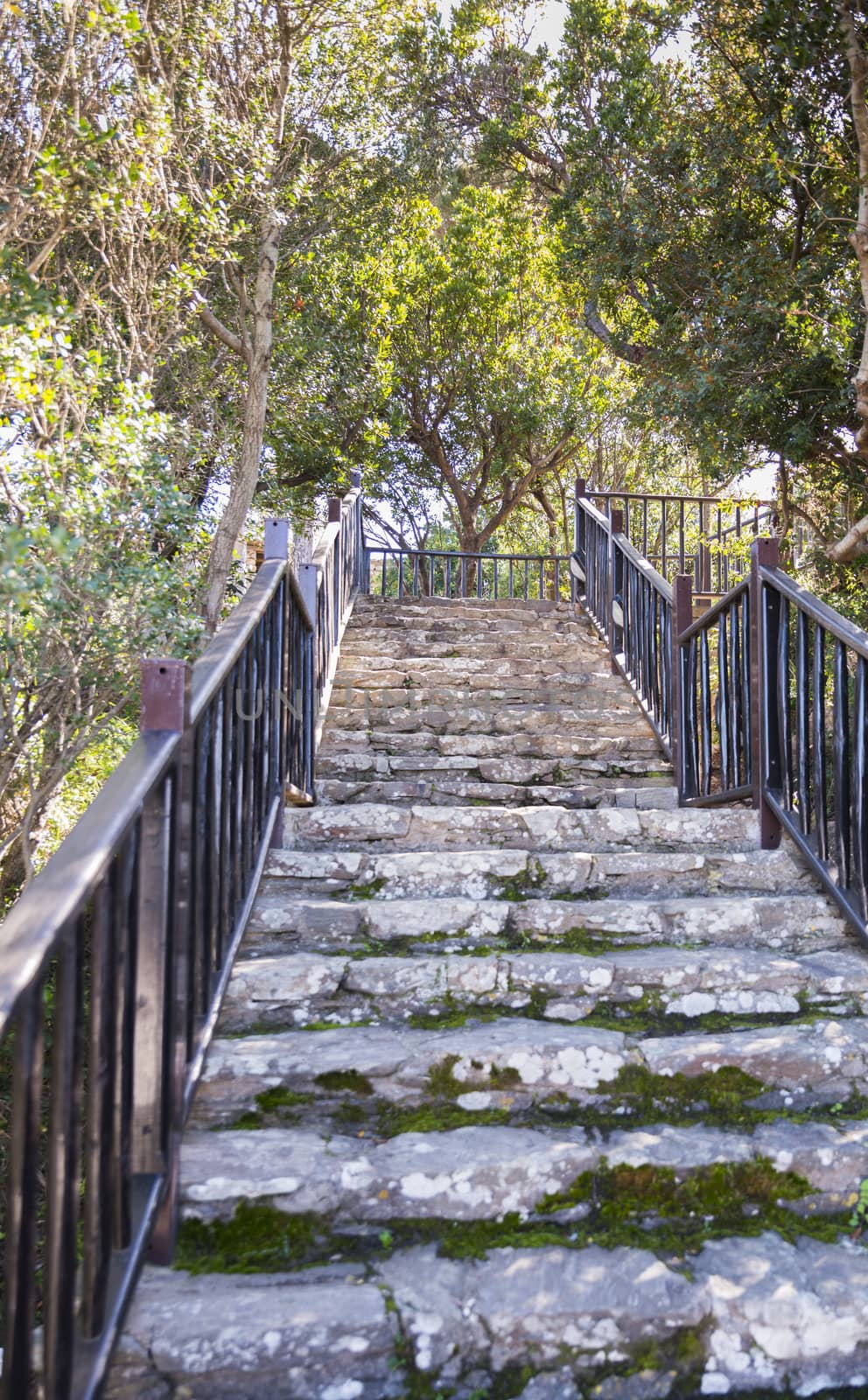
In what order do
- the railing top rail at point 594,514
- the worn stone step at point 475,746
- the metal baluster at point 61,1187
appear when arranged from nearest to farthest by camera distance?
the metal baluster at point 61,1187, the worn stone step at point 475,746, the railing top rail at point 594,514

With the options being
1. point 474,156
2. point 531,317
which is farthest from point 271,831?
point 531,317

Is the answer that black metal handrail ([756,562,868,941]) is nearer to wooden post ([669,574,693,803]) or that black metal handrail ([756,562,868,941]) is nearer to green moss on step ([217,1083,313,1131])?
wooden post ([669,574,693,803])

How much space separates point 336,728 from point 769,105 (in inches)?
174

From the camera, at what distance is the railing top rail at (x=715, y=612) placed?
2814 millimetres

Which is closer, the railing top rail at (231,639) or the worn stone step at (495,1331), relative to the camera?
the worn stone step at (495,1331)

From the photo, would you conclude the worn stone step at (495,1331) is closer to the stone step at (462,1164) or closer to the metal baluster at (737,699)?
the stone step at (462,1164)

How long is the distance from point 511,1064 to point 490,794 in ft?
5.36

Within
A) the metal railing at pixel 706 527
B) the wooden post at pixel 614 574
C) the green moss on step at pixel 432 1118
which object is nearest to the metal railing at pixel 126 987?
the green moss on step at pixel 432 1118

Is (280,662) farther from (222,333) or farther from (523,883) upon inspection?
(222,333)

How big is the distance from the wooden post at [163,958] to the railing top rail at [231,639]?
0.09 metres

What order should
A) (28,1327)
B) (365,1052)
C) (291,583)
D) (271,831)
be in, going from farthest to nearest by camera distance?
(291,583)
(271,831)
(365,1052)
(28,1327)

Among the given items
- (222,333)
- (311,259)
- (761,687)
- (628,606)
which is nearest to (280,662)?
(761,687)

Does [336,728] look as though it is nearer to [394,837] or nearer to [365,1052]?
[394,837]

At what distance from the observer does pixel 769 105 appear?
5.04 meters
